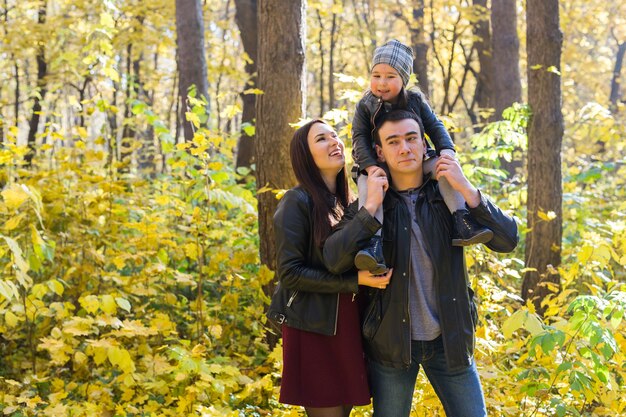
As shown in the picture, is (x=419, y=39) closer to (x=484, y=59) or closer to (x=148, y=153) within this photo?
(x=484, y=59)

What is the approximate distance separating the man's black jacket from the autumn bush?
808 millimetres

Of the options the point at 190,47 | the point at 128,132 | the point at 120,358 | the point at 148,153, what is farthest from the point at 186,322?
the point at 128,132

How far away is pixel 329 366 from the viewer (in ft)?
10.0

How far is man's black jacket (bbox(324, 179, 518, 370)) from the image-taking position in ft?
9.09

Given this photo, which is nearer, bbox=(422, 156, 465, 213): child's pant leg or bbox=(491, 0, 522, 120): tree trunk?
bbox=(422, 156, 465, 213): child's pant leg

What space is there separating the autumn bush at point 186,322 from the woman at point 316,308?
977 mm

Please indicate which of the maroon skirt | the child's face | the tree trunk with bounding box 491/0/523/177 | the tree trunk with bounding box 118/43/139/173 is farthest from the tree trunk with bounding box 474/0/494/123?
the maroon skirt

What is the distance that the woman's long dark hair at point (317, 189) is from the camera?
314cm

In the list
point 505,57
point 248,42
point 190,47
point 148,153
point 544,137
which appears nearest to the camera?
point 544,137

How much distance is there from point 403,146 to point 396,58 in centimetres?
69

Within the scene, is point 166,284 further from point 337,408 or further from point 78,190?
point 337,408

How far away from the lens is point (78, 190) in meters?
6.28

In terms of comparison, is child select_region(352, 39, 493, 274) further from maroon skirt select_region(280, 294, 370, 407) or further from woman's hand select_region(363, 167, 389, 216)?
maroon skirt select_region(280, 294, 370, 407)

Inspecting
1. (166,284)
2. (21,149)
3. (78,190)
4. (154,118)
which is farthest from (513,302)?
(21,149)
